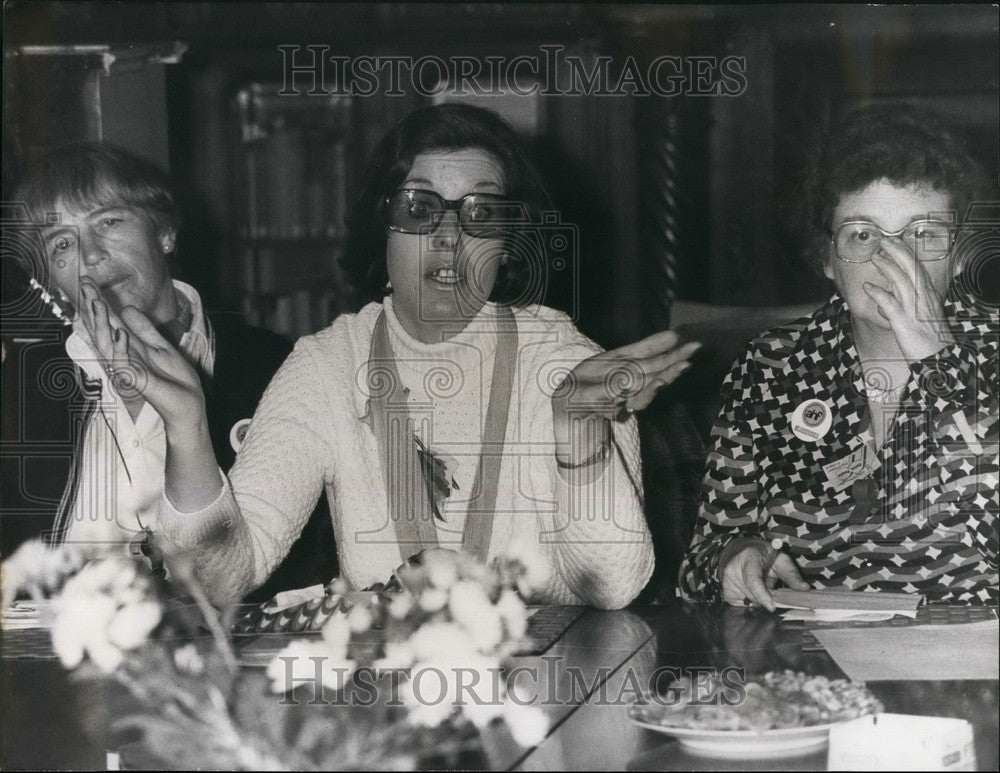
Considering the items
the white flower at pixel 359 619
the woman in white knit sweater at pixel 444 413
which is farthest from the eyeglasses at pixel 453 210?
the white flower at pixel 359 619

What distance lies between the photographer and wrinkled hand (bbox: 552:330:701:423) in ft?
6.64

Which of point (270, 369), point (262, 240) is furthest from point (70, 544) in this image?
point (262, 240)

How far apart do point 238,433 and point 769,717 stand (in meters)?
1.02

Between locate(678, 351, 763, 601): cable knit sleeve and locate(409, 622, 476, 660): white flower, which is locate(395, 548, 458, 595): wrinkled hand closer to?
locate(409, 622, 476, 660): white flower

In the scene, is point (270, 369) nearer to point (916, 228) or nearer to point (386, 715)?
point (386, 715)

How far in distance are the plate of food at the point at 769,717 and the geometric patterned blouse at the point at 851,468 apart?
1.39 ft

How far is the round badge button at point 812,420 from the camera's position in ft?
6.66

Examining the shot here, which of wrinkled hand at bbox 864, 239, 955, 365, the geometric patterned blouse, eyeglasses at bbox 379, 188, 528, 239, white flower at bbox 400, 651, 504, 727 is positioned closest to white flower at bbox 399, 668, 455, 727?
white flower at bbox 400, 651, 504, 727

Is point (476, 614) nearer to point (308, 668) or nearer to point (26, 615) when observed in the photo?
point (308, 668)

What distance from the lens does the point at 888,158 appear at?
1.97 meters

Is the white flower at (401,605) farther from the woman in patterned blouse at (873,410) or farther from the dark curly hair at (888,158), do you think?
the dark curly hair at (888,158)

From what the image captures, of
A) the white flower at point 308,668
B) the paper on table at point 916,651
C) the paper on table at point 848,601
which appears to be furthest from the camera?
the paper on table at point 848,601

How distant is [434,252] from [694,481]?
1.91 ft

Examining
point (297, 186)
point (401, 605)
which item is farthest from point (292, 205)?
point (401, 605)
